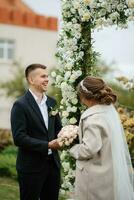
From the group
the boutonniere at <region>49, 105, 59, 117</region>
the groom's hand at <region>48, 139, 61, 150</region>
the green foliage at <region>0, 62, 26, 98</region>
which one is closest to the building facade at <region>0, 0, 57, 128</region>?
the green foliage at <region>0, 62, 26, 98</region>

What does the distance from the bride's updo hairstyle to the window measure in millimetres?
30196

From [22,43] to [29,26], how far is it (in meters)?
1.13

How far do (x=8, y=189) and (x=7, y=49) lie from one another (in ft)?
85.9

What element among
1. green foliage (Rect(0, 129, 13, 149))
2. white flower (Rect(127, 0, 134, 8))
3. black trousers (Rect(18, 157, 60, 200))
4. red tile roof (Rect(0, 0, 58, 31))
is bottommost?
green foliage (Rect(0, 129, 13, 149))

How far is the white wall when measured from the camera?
34.8 metres

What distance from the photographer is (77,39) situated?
661 cm

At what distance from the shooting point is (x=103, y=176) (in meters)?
5.54

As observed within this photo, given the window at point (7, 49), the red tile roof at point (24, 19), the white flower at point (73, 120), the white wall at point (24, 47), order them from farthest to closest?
1. the window at point (7, 49)
2. the white wall at point (24, 47)
3. the red tile roof at point (24, 19)
4. the white flower at point (73, 120)

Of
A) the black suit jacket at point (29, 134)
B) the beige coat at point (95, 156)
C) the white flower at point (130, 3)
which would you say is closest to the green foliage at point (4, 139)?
the black suit jacket at point (29, 134)

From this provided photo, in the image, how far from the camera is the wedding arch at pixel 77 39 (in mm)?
6531

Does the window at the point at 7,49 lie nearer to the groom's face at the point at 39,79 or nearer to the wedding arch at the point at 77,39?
the wedding arch at the point at 77,39

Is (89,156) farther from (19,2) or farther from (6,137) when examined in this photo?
(19,2)

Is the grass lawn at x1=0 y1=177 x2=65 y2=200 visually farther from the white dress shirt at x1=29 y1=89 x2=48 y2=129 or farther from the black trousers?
the white dress shirt at x1=29 y1=89 x2=48 y2=129

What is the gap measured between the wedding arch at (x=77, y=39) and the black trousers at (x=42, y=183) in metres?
0.58
